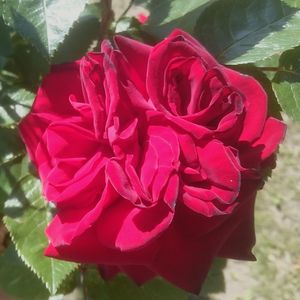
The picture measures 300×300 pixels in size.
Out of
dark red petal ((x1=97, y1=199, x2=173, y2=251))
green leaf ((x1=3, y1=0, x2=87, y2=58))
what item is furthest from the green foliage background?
dark red petal ((x1=97, y1=199, x2=173, y2=251))

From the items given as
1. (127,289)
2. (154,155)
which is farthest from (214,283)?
(154,155)

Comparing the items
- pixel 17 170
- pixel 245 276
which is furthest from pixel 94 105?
pixel 245 276

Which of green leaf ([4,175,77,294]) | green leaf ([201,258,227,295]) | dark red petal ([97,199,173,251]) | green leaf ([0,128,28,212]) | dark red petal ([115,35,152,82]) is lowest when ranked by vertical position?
green leaf ([201,258,227,295])

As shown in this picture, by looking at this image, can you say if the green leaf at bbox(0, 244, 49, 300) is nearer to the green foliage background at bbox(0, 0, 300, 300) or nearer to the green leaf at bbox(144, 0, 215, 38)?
the green foliage background at bbox(0, 0, 300, 300)

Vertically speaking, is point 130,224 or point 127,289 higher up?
point 130,224

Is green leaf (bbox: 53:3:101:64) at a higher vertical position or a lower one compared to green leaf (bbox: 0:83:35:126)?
higher

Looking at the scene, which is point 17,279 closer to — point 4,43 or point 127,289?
point 127,289

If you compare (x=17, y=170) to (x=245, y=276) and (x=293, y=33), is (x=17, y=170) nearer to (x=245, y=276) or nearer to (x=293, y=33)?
(x=293, y=33)
